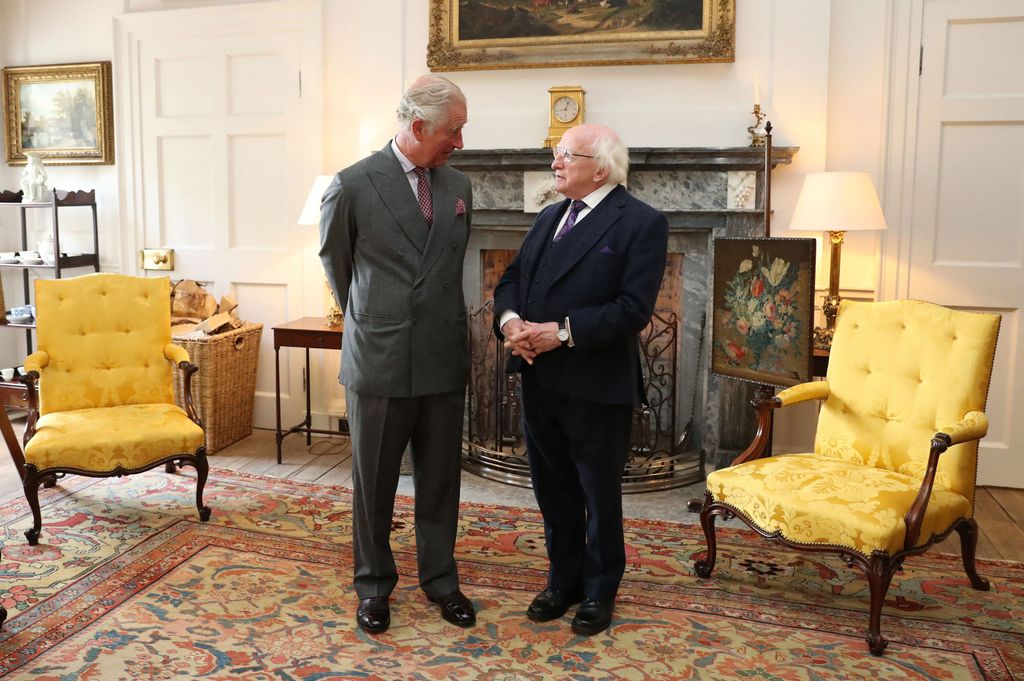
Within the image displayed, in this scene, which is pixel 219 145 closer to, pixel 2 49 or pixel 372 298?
pixel 2 49

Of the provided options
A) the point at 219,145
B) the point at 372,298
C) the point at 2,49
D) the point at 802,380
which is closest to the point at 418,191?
the point at 372,298

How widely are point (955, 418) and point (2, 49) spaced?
5.63m

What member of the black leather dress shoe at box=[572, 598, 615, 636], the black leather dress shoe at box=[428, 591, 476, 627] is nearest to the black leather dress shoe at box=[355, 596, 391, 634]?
the black leather dress shoe at box=[428, 591, 476, 627]

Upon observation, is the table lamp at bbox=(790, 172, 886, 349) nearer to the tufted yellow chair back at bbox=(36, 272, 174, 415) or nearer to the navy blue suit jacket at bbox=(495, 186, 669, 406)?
the navy blue suit jacket at bbox=(495, 186, 669, 406)

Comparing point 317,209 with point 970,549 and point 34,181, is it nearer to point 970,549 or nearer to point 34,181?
point 34,181

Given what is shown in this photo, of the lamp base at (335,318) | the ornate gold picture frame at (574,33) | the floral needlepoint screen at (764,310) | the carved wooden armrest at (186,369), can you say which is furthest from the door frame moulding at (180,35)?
the floral needlepoint screen at (764,310)

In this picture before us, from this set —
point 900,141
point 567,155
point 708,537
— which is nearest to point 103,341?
point 567,155

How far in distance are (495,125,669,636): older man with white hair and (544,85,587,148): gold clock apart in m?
1.77

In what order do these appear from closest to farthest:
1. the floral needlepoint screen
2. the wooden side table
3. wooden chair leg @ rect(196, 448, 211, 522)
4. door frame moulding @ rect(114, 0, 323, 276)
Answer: the floral needlepoint screen, wooden chair leg @ rect(196, 448, 211, 522), the wooden side table, door frame moulding @ rect(114, 0, 323, 276)

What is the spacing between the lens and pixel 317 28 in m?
4.91

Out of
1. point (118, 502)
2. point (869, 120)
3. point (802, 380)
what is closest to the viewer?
point (802, 380)

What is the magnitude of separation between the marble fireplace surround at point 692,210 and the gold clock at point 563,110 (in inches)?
6.4

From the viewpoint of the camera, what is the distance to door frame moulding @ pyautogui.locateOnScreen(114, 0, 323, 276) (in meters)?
4.95

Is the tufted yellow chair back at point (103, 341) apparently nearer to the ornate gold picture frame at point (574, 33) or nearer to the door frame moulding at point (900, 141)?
the ornate gold picture frame at point (574, 33)
